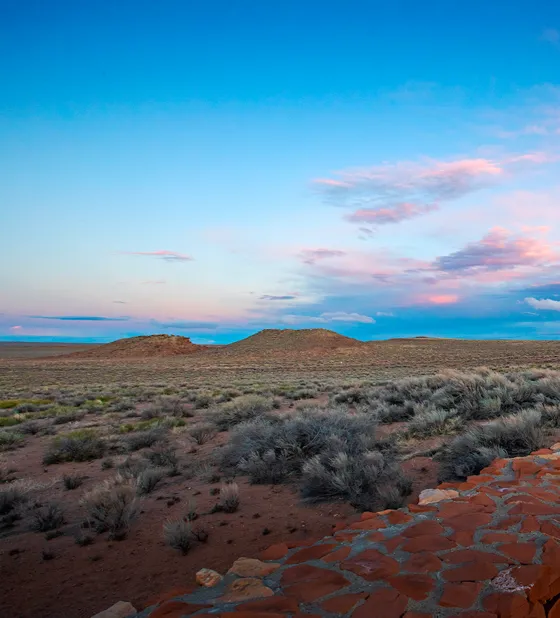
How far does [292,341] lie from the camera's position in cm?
9175

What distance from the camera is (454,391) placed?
→ 40.1ft

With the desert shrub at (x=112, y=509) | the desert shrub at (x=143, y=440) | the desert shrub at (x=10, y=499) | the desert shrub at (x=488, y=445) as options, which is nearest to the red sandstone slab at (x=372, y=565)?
the desert shrub at (x=112, y=509)

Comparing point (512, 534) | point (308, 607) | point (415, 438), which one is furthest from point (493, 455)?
point (308, 607)

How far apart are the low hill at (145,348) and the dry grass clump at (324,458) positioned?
83.9m

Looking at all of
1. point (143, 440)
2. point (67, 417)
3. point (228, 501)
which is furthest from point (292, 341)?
point (228, 501)

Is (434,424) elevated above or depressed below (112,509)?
above

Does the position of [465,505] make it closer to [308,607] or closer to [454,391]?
[308,607]

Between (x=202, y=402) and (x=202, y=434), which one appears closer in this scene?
(x=202, y=434)

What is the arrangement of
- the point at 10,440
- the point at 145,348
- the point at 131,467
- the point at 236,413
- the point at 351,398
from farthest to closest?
the point at 145,348
the point at 351,398
the point at 236,413
the point at 10,440
the point at 131,467

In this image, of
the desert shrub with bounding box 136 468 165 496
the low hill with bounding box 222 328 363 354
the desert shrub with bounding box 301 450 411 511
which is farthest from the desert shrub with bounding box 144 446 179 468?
the low hill with bounding box 222 328 363 354

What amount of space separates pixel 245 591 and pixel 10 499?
561 centimetres

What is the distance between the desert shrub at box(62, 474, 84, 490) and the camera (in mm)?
7496

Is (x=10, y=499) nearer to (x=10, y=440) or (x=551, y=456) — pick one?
(x=10, y=440)

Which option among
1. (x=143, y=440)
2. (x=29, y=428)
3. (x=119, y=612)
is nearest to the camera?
(x=119, y=612)
